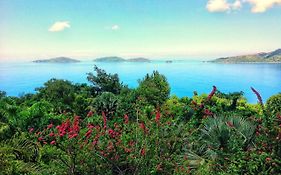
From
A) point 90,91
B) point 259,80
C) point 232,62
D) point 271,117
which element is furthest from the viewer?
point 232,62

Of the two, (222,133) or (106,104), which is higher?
(222,133)

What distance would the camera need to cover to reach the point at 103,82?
2097 centimetres

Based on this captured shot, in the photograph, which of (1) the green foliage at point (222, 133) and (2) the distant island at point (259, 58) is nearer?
(1) the green foliage at point (222, 133)

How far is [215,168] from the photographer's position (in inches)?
158

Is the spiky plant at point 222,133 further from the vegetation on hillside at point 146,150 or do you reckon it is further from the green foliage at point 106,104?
the green foliage at point 106,104

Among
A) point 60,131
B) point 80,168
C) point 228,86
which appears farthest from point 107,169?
point 228,86

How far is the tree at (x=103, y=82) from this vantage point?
20703 mm

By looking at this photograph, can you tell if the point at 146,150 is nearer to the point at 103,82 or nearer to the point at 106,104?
the point at 106,104

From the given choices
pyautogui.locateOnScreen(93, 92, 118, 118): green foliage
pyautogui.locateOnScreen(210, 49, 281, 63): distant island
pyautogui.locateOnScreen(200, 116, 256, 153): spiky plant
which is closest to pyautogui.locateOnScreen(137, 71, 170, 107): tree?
pyautogui.locateOnScreen(93, 92, 118, 118): green foliage

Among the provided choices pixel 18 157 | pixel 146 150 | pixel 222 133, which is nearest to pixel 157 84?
pixel 222 133

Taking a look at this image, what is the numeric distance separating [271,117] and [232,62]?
118m

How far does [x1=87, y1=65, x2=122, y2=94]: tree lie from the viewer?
20703 millimetres

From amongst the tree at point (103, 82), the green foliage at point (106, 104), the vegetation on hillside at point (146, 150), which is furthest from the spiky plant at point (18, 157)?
the tree at point (103, 82)

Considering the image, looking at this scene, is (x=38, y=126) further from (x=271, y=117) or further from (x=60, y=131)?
(x=271, y=117)
